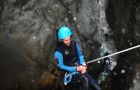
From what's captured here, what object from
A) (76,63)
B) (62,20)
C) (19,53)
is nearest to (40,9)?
(62,20)

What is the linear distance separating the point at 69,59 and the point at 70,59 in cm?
3

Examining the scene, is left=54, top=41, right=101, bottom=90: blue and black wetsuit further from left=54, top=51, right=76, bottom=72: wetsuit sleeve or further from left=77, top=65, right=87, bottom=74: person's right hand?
left=77, top=65, right=87, bottom=74: person's right hand

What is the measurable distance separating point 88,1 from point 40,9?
1.58 m

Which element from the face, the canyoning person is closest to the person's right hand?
the face

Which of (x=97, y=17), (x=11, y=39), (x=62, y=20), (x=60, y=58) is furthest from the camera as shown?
(x=97, y=17)

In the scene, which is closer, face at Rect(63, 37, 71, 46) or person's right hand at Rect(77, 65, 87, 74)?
person's right hand at Rect(77, 65, 87, 74)

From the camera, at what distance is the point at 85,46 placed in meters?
9.55

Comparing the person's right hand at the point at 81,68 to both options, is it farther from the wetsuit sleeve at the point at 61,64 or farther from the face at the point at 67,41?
the face at the point at 67,41

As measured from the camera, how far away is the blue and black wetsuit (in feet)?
25.4

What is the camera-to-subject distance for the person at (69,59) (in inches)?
299

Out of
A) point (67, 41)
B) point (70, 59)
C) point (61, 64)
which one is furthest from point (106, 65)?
point (67, 41)

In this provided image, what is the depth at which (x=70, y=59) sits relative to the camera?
803 cm

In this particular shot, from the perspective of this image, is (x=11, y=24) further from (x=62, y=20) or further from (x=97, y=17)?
(x=97, y=17)

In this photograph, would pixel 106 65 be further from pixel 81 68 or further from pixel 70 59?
pixel 81 68
